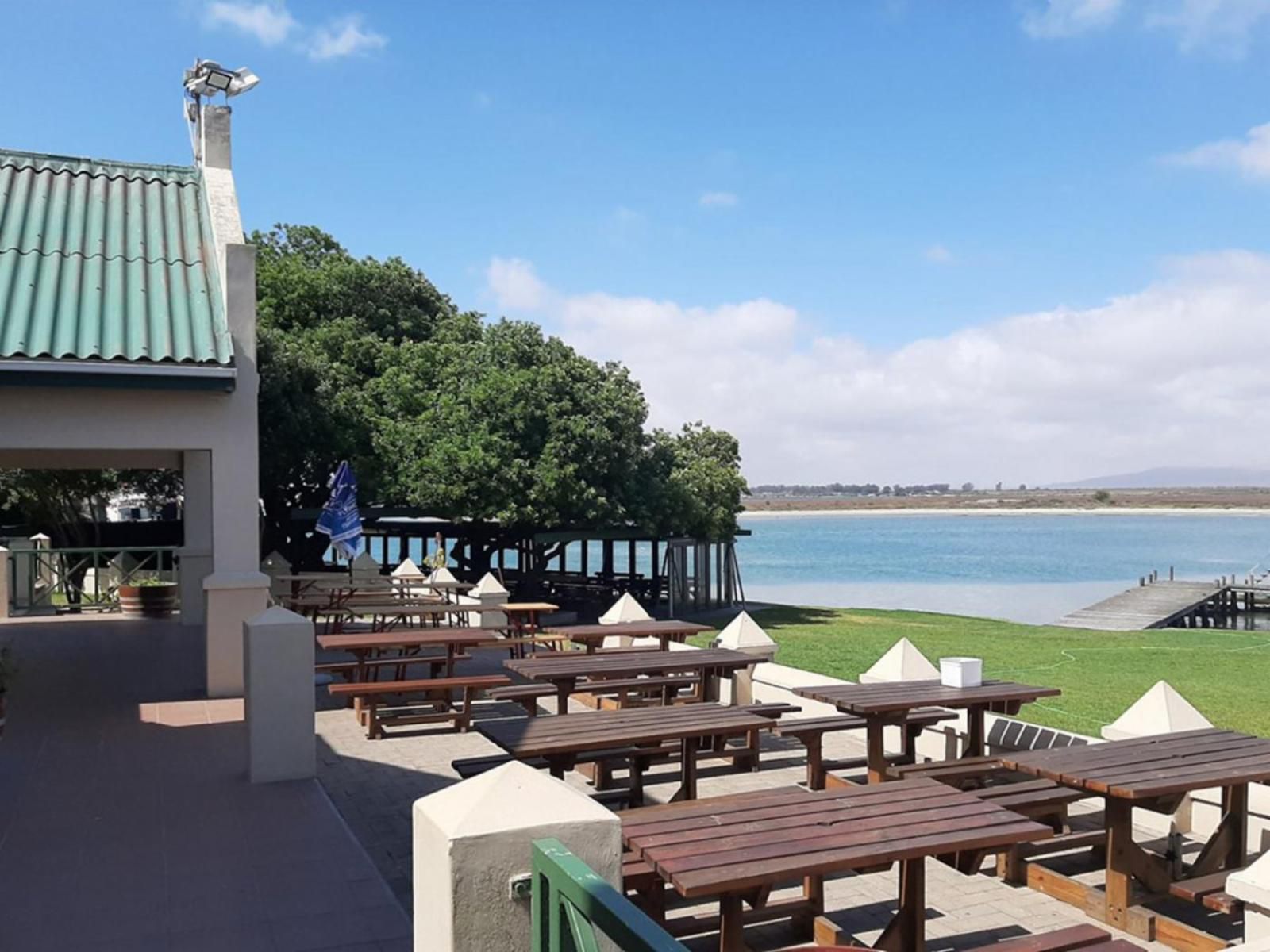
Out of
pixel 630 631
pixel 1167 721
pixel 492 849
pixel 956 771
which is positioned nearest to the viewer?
pixel 492 849

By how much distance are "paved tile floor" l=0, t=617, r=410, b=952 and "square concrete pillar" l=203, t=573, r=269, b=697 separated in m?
0.34

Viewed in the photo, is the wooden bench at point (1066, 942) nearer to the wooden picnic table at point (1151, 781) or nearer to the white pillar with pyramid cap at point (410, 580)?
the wooden picnic table at point (1151, 781)

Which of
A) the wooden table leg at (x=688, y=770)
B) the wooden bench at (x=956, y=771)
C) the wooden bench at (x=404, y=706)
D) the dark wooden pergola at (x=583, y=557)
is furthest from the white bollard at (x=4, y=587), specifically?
the wooden bench at (x=956, y=771)

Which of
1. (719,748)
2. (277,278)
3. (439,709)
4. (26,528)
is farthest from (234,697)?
(26,528)

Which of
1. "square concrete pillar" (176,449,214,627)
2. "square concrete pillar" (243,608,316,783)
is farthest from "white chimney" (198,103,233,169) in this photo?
"square concrete pillar" (243,608,316,783)

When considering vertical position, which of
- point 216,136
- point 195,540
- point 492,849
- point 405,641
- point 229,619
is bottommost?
point 405,641

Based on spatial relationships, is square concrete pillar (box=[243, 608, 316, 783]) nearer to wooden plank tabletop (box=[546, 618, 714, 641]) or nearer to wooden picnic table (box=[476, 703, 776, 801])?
wooden picnic table (box=[476, 703, 776, 801])

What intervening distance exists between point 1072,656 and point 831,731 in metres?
12.6

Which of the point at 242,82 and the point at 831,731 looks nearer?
the point at 831,731

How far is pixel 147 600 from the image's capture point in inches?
693

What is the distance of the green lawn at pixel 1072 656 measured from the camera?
12.4m

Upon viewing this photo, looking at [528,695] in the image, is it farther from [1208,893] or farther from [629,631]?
[1208,893]

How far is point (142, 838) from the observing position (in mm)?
6051

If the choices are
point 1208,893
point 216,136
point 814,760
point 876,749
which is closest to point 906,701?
point 876,749
